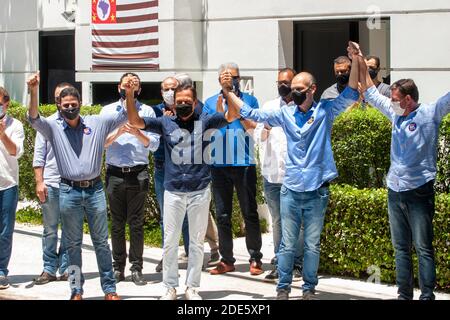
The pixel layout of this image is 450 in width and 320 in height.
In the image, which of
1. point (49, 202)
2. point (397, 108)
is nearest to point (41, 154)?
point (49, 202)

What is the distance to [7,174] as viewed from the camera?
9.77 m

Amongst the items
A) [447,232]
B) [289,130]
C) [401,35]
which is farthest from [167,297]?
[401,35]

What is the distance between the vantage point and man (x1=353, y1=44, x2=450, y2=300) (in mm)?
8312

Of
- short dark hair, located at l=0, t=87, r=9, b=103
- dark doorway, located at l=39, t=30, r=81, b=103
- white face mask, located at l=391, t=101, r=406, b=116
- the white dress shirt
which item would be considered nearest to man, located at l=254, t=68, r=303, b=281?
white face mask, located at l=391, t=101, r=406, b=116

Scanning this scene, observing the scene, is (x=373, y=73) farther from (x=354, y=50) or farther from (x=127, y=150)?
(x=127, y=150)

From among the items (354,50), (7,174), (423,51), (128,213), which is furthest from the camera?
(423,51)

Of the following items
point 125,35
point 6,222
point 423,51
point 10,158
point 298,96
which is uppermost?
point 125,35

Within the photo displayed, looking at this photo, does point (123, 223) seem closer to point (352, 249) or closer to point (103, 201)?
point (103, 201)

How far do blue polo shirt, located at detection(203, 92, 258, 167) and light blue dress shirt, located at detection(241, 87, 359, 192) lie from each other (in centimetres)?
138

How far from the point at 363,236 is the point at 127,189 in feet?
7.98

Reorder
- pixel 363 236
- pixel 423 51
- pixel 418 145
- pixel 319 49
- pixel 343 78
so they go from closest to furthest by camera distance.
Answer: pixel 418 145
pixel 343 78
pixel 363 236
pixel 423 51
pixel 319 49

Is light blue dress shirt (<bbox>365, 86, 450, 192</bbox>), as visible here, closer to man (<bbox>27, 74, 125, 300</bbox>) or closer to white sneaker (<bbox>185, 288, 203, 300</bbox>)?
white sneaker (<bbox>185, 288, 203, 300</bbox>)

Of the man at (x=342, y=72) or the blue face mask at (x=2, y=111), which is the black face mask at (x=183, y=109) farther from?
the blue face mask at (x=2, y=111)

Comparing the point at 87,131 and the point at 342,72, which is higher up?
the point at 342,72
